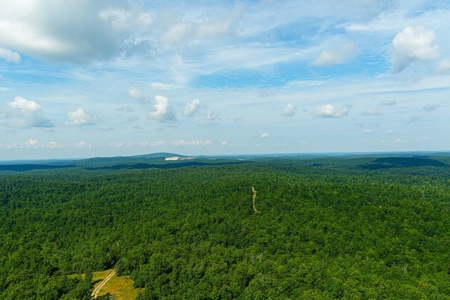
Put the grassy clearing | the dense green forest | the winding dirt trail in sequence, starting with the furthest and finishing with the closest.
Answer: the grassy clearing
the winding dirt trail
the dense green forest

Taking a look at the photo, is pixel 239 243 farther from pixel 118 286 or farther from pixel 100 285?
pixel 100 285

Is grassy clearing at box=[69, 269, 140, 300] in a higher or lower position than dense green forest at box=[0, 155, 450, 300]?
lower

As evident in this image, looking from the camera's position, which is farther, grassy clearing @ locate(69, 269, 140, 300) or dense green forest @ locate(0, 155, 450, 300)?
grassy clearing @ locate(69, 269, 140, 300)

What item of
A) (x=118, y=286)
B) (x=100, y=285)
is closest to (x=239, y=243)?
(x=118, y=286)

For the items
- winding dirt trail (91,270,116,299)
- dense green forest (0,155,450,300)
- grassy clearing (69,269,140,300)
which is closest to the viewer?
dense green forest (0,155,450,300)

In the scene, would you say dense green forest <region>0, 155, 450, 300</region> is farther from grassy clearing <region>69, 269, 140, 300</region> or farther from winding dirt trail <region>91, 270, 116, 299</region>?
winding dirt trail <region>91, 270, 116, 299</region>

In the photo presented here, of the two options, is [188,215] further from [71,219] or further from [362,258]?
[362,258]

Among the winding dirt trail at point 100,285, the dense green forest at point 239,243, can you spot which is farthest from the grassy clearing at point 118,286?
the dense green forest at point 239,243

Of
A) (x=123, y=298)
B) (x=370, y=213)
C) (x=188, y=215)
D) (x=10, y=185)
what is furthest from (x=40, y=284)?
(x=10, y=185)

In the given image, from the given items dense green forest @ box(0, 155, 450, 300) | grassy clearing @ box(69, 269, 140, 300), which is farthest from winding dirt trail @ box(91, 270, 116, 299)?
dense green forest @ box(0, 155, 450, 300)
